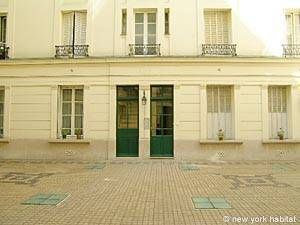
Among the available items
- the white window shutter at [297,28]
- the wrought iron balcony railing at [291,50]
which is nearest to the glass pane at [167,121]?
the wrought iron balcony railing at [291,50]

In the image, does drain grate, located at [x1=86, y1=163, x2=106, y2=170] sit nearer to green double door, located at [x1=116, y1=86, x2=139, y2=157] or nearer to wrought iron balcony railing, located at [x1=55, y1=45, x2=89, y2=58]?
green double door, located at [x1=116, y1=86, x2=139, y2=157]

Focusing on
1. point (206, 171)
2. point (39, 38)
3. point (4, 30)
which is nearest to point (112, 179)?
point (206, 171)

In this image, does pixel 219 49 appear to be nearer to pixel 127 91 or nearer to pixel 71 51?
pixel 127 91

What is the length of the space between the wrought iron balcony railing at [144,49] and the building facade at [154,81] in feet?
0.15

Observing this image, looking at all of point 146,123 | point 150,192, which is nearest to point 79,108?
point 146,123

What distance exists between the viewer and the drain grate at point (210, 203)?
7762mm

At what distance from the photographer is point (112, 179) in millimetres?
11344

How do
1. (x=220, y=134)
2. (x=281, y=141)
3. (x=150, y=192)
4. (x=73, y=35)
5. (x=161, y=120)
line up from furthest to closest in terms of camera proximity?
(x=73, y=35), (x=161, y=120), (x=220, y=134), (x=281, y=141), (x=150, y=192)

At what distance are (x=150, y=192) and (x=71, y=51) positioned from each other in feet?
31.6

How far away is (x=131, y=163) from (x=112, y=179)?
13.1 ft

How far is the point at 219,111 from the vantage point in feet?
54.5

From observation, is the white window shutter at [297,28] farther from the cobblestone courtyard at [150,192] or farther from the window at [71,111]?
the window at [71,111]

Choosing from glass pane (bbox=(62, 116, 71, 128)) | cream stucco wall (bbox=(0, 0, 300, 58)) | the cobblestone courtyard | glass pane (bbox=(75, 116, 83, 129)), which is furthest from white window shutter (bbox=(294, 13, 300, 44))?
glass pane (bbox=(62, 116, 71, 128))

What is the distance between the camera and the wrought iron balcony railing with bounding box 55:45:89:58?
54.9ft
